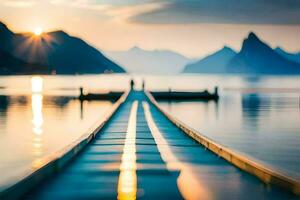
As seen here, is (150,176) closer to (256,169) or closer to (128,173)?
(128,173)

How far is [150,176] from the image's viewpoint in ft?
31.4

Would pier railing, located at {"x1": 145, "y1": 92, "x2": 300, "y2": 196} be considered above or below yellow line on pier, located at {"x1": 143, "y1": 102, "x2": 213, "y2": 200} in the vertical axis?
above

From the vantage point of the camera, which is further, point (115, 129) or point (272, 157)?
point (272, 157)

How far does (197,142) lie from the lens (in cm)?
1559

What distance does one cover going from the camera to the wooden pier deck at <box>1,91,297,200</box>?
798 centimetres

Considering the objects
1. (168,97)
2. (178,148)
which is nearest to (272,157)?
(178,148)

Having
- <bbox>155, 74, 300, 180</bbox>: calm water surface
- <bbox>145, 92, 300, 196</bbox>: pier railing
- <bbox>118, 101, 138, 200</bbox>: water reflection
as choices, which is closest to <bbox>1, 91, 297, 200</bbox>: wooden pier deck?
<bbox>118, 101, 138, 200</bbox>: water reflection

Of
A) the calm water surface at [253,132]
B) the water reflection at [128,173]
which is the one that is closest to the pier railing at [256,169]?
the calm water surface at [253,132]

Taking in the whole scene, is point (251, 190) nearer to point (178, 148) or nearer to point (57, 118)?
point (178, 148)

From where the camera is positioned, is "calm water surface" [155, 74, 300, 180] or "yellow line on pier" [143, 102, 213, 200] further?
"calm water surface" [155, 74, 300, 180]

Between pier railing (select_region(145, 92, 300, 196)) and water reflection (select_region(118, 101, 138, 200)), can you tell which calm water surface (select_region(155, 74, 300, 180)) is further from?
water reflection (select_region(118, 101, 138, 200))

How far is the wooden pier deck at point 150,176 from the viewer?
7.98 metres

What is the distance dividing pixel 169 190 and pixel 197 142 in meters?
7.34

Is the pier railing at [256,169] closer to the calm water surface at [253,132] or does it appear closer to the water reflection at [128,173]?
the calm water surface at [253,132]
